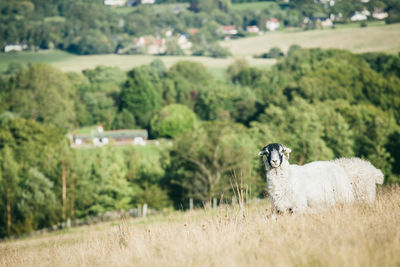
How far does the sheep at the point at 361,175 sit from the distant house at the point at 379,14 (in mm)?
177837

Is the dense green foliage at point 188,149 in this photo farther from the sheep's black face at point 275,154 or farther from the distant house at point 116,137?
the sheep's black face at point 275,154

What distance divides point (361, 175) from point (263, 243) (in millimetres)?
4582

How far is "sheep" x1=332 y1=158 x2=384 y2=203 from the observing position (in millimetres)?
10891

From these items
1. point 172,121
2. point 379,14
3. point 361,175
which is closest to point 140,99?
point 172,121

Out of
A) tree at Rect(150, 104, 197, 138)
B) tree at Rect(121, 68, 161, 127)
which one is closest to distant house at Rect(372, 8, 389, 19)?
tree at Rect(121, 68, 161, 127)

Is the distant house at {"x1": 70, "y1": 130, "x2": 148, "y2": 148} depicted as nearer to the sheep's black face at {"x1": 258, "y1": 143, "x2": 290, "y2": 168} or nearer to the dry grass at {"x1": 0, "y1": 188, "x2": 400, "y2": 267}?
the sheep's black face at {"x1": 258, "y1": 143, "x2": 290, "y2": 168}

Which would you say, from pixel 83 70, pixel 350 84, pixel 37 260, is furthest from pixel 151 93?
pixel 37 260

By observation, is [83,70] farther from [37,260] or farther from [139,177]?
[37,260]

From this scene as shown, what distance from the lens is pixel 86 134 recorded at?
385ft

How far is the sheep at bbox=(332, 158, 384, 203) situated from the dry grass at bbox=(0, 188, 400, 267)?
883 millimetres

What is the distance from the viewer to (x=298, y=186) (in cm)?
1003

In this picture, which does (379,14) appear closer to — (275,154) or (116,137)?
(116,137)

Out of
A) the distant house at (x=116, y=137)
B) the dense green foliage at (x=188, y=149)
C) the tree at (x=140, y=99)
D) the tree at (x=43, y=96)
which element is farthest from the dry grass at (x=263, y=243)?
the tree at (x=140, y=99)

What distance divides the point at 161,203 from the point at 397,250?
50.1m
